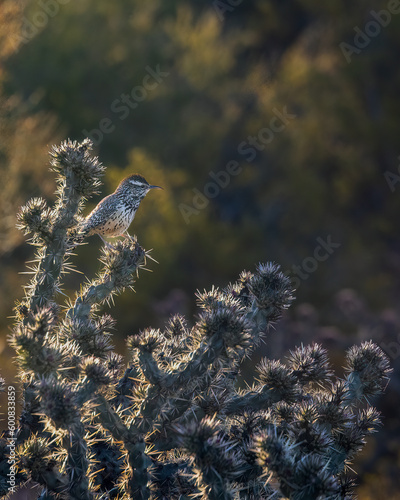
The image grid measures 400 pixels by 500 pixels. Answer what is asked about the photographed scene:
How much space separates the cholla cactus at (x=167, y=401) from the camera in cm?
228

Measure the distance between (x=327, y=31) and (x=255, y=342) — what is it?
65.8 ft

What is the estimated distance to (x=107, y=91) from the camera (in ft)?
62.3

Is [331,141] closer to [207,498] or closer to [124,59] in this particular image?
[124,59]

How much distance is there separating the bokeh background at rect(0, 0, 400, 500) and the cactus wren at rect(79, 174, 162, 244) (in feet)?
33.8

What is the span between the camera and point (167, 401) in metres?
2.64

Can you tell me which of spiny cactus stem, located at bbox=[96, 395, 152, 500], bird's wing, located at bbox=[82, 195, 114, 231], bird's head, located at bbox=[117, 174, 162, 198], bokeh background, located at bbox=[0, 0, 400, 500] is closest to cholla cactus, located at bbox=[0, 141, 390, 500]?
spiny cactus stem, located at bbox=[96, 395, 152, 500]

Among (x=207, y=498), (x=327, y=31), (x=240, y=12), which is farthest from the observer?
(x=240, y=12)

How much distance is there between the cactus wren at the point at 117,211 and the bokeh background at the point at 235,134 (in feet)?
33.8

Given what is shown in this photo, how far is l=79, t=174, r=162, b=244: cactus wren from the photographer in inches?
183

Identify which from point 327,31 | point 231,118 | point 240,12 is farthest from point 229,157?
point 240,12

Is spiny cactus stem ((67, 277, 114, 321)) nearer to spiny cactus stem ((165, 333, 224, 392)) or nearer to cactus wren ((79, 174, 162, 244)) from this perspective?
spiny cactus stem ((165, 333, 224, 392))

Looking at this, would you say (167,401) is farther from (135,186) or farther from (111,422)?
(135,186)

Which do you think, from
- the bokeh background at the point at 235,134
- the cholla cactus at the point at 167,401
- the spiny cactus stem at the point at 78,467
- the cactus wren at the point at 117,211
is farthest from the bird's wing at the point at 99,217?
the bokeh background at the point at 235,134

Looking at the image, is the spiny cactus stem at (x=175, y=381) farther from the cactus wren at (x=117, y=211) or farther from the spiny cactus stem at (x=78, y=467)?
the cactus wren at (x=117, y=211)
